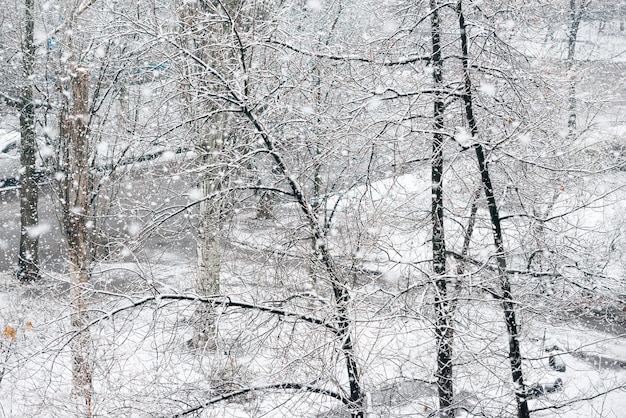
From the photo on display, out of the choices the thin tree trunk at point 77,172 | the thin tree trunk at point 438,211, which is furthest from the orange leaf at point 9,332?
the thin tree trunk at point 438,211

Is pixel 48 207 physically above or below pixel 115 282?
above

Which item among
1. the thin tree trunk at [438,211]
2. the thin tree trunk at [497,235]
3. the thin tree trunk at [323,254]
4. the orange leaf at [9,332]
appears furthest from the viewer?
the orange leaf at [9,332]

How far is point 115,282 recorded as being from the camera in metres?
15.1

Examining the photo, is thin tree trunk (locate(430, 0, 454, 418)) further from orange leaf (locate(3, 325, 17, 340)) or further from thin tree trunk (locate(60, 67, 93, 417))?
thin tree trunk (locate(60, 67, 93, 417))

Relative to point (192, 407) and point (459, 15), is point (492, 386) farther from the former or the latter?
point (459, 15)

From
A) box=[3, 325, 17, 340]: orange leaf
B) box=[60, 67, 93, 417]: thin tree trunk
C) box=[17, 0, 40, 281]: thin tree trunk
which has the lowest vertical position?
box=[3, 325, 17, 340]: orange leaf

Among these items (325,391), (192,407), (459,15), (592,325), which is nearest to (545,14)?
(459,15)

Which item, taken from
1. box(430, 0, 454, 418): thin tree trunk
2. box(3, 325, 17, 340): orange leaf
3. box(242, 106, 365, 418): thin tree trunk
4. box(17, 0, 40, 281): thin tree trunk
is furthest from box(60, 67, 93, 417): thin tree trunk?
box(430, 0, 454, 418): thin tree trunk

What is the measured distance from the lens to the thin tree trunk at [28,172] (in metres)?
13.9

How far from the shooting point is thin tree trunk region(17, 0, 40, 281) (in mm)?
13883

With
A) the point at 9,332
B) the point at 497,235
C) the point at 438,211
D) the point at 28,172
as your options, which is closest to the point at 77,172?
the point at 9,332

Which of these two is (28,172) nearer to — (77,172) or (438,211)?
(77,172)

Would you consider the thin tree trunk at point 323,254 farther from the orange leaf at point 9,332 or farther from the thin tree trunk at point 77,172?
the thin tree trunk at point 77,172

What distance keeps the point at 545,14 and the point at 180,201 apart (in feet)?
49.2
